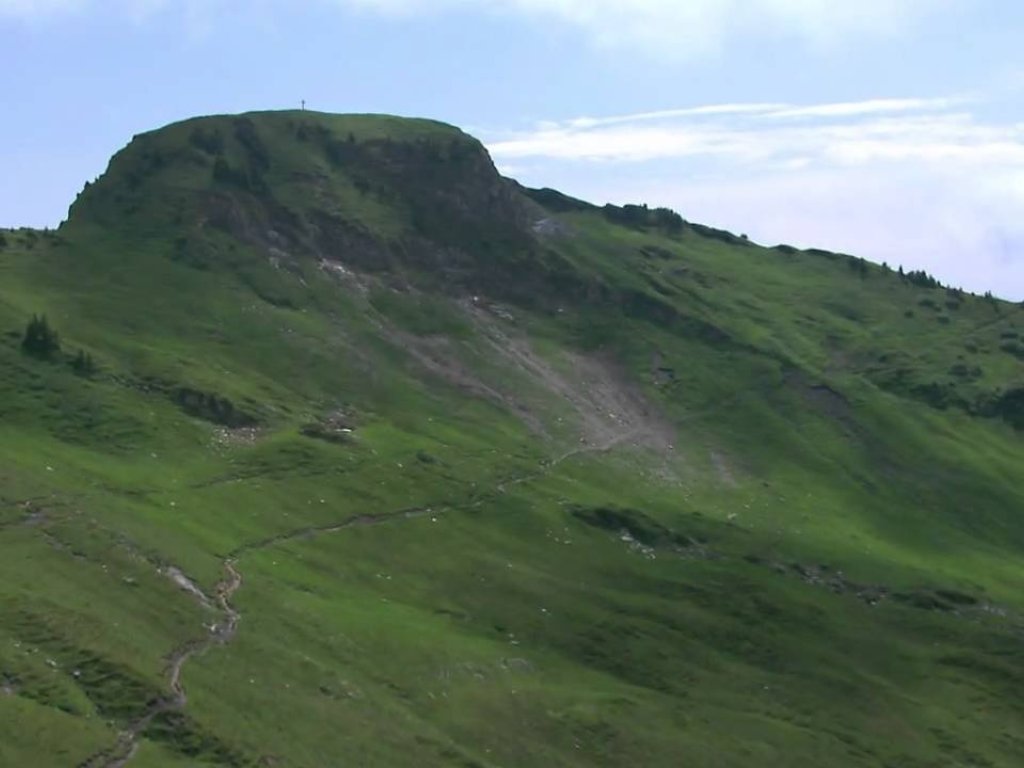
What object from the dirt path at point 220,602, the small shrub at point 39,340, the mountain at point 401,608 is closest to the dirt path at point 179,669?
the dirt path at point 220,602

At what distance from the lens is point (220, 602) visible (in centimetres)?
12900

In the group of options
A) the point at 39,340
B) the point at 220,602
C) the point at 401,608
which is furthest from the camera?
the point at 39,340

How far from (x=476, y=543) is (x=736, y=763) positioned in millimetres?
41571

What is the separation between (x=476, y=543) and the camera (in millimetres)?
167500

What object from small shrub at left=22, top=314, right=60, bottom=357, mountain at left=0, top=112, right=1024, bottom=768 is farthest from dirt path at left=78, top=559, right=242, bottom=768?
small shrub at left=22, top=314, right=60, bottom=357

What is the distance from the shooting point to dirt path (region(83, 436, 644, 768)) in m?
100

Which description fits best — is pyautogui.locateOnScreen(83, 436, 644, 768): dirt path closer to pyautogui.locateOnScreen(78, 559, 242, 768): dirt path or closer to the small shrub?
pyautogui.locateOnScreen(78, 559, 242, 768): dirt path

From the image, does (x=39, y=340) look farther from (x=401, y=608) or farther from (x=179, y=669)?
(x=179, y=669)

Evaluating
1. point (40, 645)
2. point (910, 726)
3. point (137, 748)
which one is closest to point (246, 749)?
point (137, 748)

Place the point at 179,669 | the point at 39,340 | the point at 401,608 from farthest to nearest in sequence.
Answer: the point at 39,340 < the point at 401,608 < the point at 179,669

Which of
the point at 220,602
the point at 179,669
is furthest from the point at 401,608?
the point at 179,669

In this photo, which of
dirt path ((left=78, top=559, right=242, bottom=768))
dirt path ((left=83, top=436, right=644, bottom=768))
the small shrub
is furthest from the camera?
the small shrub

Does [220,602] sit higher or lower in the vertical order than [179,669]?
higher

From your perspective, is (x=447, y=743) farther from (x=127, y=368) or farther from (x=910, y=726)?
(x=127, y=368)
